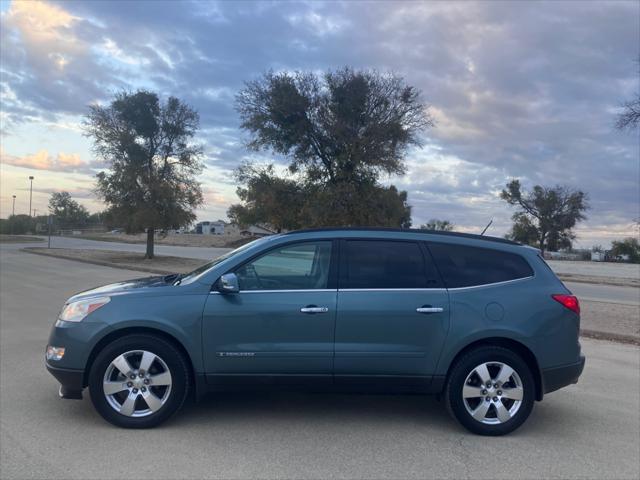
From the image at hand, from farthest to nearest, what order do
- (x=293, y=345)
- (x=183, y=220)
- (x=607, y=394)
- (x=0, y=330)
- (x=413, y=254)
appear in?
(x=183, y=220) < (x=0, y=330) < (x=607, y=394) < (x=413, y=254) < (x=293, y=345)

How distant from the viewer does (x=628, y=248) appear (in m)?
Result: 57.5

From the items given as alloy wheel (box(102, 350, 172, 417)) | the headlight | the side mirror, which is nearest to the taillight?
the side mirror

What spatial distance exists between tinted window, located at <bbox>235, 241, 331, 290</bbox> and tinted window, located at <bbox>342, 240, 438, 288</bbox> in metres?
0.21

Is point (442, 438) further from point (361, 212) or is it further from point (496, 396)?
point (361, 212)

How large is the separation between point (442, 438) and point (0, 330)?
291 inches

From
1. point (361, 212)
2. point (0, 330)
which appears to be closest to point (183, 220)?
point (361, 212)

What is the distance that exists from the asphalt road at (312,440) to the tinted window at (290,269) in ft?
4.04

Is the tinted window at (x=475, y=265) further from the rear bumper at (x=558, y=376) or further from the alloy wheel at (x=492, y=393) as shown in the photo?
the rear bumper at (x=558, y=376)

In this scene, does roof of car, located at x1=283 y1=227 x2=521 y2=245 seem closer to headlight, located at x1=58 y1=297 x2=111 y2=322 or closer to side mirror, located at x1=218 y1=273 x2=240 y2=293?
side mirror, located at x1=218 y1=273 x2=240 y2=293

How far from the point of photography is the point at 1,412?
5.30 meters

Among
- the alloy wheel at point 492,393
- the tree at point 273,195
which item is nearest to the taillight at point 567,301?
A: the alloy wheel at point 492,393

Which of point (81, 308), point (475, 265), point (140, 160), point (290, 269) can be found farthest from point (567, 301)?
point (140, 160)

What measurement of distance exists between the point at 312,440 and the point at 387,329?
3.57 feet

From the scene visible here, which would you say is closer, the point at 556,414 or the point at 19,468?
the point at 19,468
